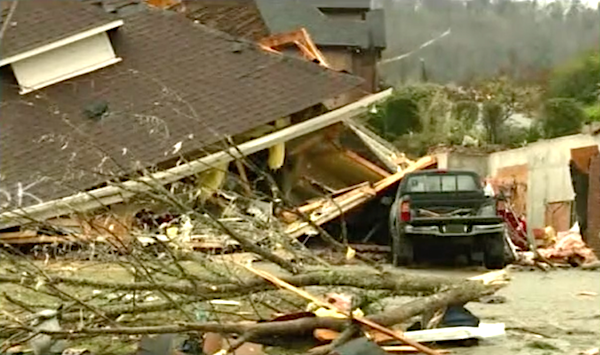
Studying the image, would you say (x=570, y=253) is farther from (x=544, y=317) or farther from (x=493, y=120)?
(x=493, y=120)

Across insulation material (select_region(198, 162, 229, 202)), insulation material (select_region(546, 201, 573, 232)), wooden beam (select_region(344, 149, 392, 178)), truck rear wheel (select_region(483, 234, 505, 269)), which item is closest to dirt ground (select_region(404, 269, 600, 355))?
truck rear wheel (select_region(483, 234, 505, 269))

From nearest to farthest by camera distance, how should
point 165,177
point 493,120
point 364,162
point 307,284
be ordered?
point 307,284, point 165,177, point 364,162, point 493,120

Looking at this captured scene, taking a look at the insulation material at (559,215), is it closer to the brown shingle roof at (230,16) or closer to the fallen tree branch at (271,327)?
the brown shingle roof at (230,16)

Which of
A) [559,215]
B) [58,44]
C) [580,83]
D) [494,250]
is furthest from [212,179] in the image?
[580,83]

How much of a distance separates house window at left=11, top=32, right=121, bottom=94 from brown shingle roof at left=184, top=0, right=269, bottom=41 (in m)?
4.96

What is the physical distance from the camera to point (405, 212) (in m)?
13.8

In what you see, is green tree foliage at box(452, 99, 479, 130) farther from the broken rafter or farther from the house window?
the house window

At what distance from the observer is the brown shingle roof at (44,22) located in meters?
15.5

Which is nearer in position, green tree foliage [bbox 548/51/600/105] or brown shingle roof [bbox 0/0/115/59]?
brown shingle roof [bbox 0/0/115/59]

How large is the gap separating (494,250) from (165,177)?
5.07m

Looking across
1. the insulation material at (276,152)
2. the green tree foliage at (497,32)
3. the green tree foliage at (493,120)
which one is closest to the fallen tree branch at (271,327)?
the insulation material at (276,152)

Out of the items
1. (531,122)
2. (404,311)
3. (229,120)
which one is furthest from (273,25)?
(404,311)

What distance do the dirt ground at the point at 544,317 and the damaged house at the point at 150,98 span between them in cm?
447

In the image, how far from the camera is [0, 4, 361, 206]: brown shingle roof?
13.7m
